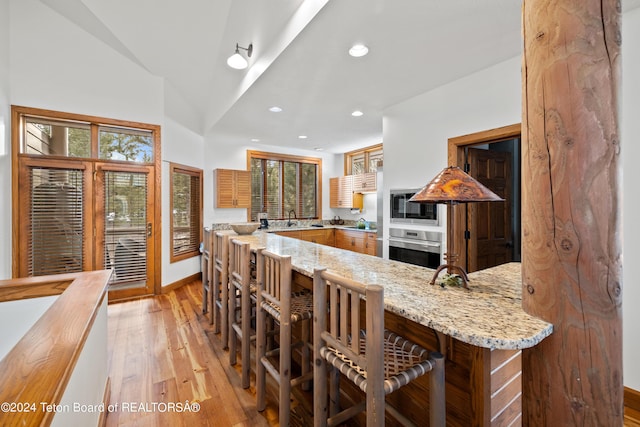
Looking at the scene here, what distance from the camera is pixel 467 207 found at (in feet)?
9.46

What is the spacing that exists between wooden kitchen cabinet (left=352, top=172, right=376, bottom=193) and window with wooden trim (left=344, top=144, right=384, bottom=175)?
349mm

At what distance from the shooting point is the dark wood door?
117 inches

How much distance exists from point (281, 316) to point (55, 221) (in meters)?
3.52

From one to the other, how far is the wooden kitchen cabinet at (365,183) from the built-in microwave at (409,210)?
1998mm

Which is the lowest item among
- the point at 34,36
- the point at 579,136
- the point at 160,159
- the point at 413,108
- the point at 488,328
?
the point at 488,328

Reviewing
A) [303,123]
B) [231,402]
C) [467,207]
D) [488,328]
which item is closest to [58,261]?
[231,402]

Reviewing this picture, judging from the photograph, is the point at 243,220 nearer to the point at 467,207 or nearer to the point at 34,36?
the point at 34,36

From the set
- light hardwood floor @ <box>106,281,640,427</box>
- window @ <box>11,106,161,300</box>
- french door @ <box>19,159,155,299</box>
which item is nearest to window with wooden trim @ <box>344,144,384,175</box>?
window @ <box>11,106,161,300</box>

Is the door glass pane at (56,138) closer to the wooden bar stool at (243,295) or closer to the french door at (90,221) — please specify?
the french door at (90,221)

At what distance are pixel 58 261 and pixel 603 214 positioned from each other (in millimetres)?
4879

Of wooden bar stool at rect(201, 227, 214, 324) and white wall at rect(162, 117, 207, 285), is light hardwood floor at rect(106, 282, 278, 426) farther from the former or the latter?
white wall at rect(162, 117, 207, 285)

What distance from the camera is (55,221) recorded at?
3453mm

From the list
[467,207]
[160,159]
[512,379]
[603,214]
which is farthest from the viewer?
[160,159]

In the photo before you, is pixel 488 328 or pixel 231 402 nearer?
pixel 488 328
